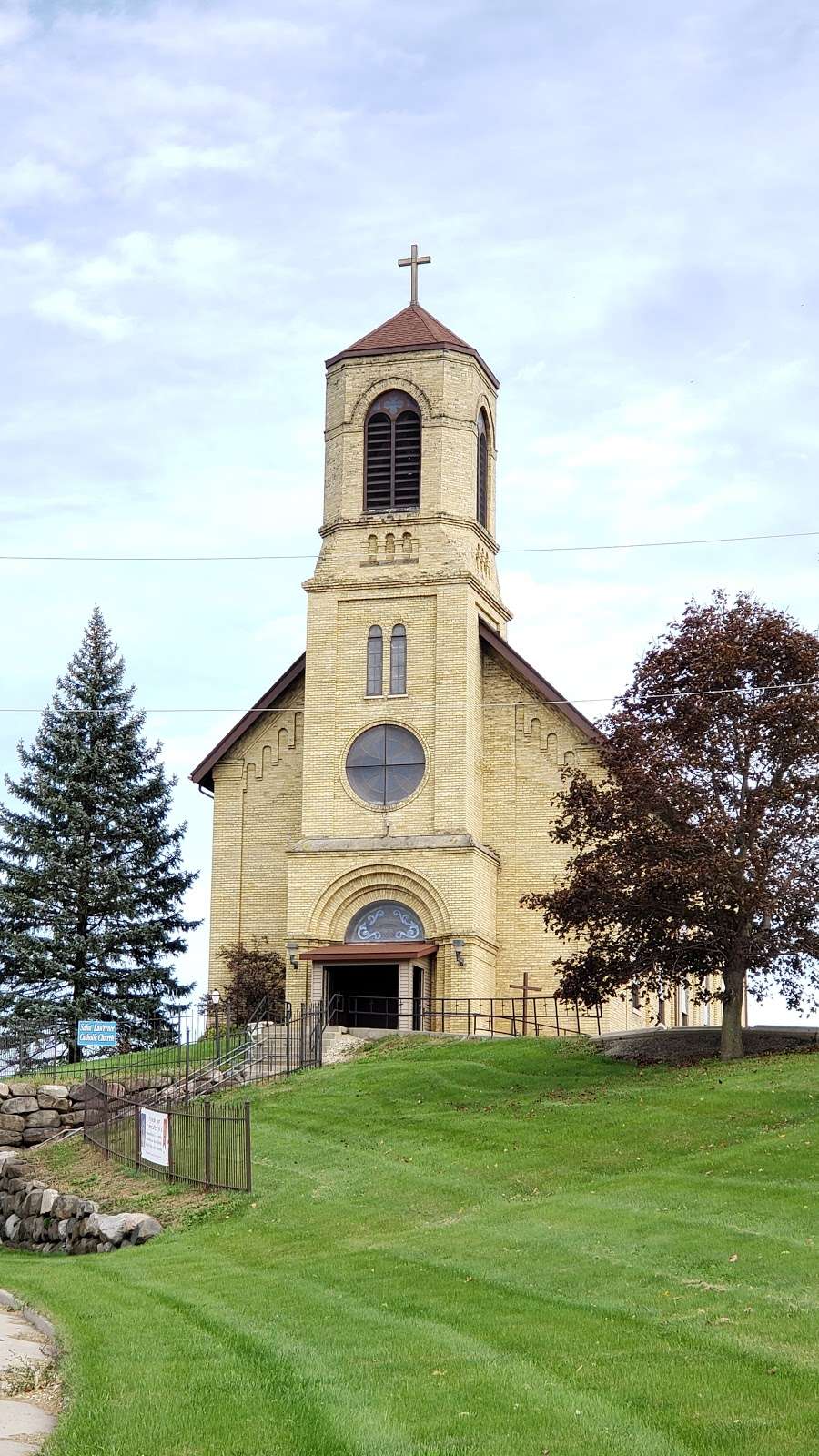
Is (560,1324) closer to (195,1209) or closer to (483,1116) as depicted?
(195,1209)

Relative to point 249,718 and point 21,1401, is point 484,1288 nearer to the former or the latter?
point 21,1401

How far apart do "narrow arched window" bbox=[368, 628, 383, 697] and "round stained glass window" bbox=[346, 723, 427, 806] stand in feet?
3.27

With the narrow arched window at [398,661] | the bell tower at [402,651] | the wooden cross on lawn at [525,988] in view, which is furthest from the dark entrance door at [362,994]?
the narrow arched window at [398,661]

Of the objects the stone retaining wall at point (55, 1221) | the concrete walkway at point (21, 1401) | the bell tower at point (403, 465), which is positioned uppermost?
the bell tower at point (403, 465)

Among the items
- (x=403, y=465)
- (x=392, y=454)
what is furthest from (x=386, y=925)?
(x=392, y=454)

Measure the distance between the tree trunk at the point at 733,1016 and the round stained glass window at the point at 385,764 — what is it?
1323 cm

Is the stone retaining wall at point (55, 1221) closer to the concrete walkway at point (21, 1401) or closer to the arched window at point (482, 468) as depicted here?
the concrete walkway at point (21, 1401)

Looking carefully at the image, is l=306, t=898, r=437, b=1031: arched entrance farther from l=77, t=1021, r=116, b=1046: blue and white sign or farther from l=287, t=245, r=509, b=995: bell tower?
l=77, t=1021, r=116, b=1046: blue and white sign

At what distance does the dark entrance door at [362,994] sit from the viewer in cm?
4181

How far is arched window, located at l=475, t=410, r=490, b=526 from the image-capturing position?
4559 cm

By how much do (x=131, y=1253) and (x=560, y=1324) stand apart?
8936mm

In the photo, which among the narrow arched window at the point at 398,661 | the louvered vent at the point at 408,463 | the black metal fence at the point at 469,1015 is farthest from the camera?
the louvered vent at the point at 408,463

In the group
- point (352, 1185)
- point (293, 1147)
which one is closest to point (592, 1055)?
point (293, 1147)

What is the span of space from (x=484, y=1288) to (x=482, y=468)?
3267cm
